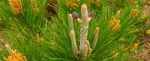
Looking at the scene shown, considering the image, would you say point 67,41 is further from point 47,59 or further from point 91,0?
point 91,0

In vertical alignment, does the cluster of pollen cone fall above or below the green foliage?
above

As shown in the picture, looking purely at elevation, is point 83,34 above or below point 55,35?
above

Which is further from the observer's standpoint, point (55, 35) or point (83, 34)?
point (55, 35)

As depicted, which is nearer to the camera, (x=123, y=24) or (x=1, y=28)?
(x=123, y=24)

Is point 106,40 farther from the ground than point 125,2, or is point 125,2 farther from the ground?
point 106,40

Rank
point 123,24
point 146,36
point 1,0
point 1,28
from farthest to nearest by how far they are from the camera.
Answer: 1. point 146,36
2. point 1,28
3. point 1,0
4. point 123,24

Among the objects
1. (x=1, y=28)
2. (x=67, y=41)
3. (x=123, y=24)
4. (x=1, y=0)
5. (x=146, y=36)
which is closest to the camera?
(x=67, y=41)

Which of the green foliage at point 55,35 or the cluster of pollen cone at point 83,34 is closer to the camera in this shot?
the cluster of pollen cone at point 83,34

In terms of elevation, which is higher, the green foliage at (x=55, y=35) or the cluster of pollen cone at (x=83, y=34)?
the cluster of pollen cone at (x=83, y=34)

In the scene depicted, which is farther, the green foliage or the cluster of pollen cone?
the green foliage

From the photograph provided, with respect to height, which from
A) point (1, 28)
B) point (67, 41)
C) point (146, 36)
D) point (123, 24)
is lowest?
point (146, 36)

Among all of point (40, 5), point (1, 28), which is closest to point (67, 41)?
point (40, 5)
